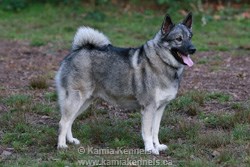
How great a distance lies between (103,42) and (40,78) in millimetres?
2825

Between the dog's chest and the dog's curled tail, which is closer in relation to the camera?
the dog's chest

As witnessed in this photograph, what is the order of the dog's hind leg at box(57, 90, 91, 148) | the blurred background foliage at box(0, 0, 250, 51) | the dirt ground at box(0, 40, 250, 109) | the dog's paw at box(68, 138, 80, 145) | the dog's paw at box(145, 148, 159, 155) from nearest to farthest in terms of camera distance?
the dog's paw at box(145, 148, 159, 155) < the dog's hind leg at box(57, 90, 91, 148) < the dog's paw at box(68, 138, 80, 145) < the dirt ground at box(0, 40, 250, 109) < the blurred background foliage at box(0, 0, 250, 51)

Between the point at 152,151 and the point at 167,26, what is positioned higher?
the point at 167,26

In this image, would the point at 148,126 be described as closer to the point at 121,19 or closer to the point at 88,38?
the point at 88,38

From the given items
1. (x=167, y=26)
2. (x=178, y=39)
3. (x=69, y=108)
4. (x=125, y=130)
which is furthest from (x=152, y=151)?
(x=167, y=26)

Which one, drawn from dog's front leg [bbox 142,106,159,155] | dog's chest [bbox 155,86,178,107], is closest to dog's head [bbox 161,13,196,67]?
dog's chest [bbox 155,86,178,107]

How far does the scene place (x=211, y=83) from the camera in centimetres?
942

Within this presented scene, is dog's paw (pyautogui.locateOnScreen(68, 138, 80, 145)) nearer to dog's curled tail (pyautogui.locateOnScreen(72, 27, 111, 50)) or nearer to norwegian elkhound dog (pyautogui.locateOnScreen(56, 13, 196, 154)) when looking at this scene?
norwegian elkhound dog (pyautogui.locateOnScreen(56, 13, 196, 154))

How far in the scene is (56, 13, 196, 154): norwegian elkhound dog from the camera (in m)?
6.37

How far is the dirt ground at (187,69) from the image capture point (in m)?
9.11

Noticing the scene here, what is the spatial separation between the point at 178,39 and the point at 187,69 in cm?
429

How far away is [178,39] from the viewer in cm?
633

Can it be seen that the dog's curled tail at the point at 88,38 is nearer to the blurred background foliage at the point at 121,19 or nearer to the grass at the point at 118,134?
the grass at the point at 118,134

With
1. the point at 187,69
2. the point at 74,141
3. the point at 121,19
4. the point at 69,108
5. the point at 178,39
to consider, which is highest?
the point at 178,39
